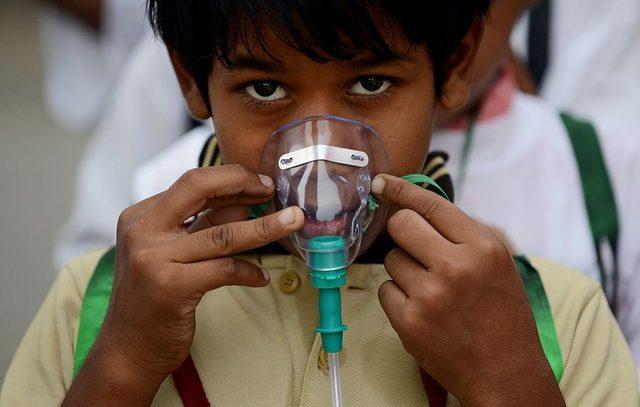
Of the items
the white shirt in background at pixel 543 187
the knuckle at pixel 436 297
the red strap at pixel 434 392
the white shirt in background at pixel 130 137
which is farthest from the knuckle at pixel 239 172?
the white shirt in background at pixel 130 137

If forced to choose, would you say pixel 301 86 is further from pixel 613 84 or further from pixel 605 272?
pixel 613 84

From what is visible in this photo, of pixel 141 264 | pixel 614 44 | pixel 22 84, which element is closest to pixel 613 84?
pixel 614 44

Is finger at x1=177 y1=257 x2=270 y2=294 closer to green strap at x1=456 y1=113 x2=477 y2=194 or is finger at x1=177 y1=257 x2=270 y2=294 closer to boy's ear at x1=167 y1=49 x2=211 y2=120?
boy's ear at x1=167 y1=49 x2=211 y2=120

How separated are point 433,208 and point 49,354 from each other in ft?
2.50

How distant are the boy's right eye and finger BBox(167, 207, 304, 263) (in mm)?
245

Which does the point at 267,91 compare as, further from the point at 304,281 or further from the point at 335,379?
the point at 335,379

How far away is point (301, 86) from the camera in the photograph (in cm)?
185

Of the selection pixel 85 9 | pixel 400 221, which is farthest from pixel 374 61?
pixel 85 9

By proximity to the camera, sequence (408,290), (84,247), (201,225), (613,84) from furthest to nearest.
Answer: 1. (613,84)
2. (84,247)
3. (201,225)
4. (408,290)

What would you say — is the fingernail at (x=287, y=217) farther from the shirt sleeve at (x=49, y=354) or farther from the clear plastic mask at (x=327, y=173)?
the shirt sleeve at (x=49, y=354)

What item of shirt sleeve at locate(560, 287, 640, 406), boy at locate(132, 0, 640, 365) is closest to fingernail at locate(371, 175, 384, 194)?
shirt sleeve at locate(560, 287, 640, 406)

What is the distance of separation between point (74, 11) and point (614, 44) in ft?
7.18

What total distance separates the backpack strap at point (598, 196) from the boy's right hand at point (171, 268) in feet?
4.12

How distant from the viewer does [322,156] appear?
5.77ft
